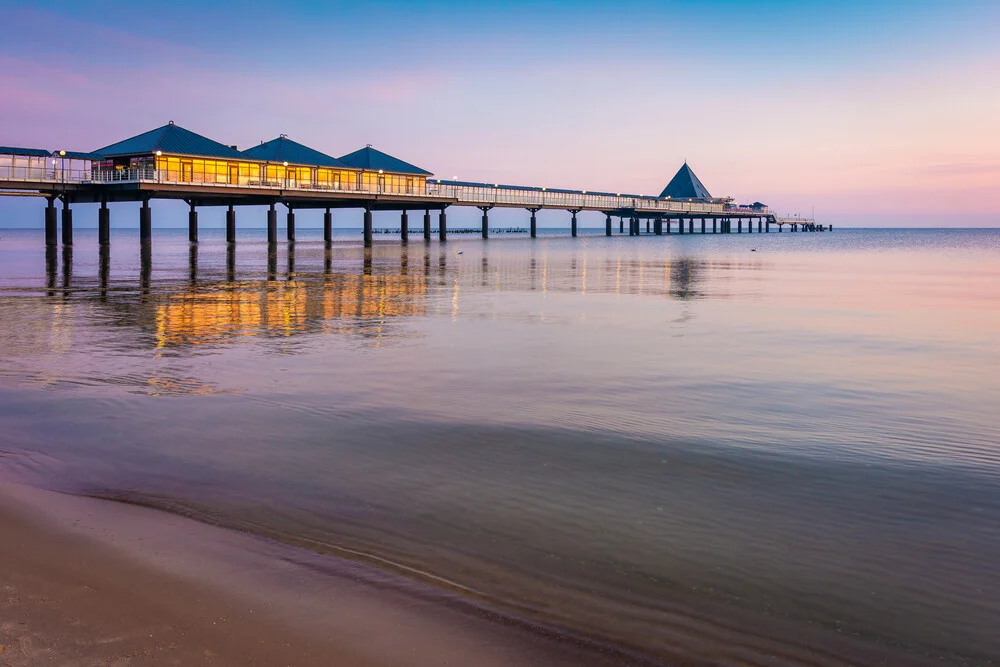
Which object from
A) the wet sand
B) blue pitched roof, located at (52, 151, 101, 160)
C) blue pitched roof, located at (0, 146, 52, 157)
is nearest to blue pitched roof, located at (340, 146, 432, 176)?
blue pitched roof, located at (52, 151, 101, 160)

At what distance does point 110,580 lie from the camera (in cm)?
542

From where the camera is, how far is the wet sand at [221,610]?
4.53m

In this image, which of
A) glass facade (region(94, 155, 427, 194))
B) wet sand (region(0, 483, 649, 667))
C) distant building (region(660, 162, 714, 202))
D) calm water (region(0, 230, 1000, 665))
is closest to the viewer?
wet sand (region(0, 483, 649, 667))

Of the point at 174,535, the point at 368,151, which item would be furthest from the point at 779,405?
the point at 368,151

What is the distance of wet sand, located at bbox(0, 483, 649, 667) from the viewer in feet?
14.9

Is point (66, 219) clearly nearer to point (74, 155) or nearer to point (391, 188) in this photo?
point (74, 155)

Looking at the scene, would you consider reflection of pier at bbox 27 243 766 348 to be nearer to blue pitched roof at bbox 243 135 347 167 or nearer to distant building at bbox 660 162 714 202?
blue pitched roof at bbox 243 135 347 167

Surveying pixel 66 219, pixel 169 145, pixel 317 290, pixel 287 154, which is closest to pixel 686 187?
pixel 287 154

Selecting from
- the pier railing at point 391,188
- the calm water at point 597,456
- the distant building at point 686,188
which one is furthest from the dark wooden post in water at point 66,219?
the distant building at point 686,188

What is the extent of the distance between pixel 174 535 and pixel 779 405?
799 cm

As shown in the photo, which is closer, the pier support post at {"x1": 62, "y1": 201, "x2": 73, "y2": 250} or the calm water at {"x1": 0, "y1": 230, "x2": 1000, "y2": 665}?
the calm water at {"x1": 0, "y1": 230, "x2": 1000, "y2": 665}

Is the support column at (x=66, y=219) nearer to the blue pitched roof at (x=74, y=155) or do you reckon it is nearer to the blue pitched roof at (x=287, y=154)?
the blue pitched roof at (x=74, y=155)

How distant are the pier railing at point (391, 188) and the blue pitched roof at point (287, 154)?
7.78 feet

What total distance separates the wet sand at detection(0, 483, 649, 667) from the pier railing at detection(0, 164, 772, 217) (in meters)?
55.4
